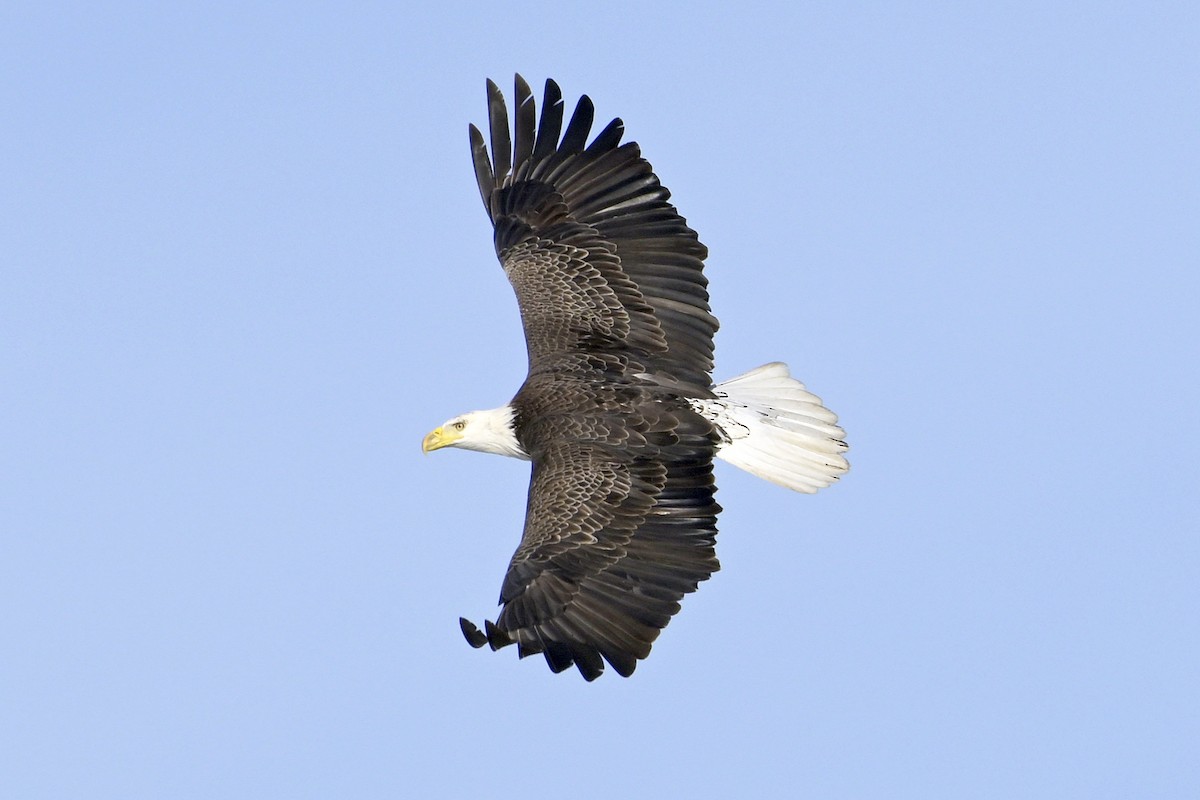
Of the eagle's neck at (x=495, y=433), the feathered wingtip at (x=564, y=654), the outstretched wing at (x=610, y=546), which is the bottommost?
the feathered wingtip at (x=564, y=654)

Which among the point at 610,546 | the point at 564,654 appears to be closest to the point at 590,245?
the point at 610,546

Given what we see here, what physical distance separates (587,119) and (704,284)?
139 centimetres

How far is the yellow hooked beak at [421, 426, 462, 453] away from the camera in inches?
480

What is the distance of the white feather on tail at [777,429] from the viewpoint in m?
11.8

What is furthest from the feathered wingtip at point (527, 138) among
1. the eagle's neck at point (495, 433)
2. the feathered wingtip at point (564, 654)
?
the feathered wingtip at point (564, 654)

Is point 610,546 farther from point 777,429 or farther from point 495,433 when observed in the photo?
point 777,429

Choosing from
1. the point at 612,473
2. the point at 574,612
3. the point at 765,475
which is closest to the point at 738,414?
the point at 765,475

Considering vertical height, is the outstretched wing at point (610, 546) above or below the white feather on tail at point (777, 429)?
below

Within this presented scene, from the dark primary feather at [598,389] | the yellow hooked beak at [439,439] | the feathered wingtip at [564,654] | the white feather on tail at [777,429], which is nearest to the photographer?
the feathered wingtip at [564,654]

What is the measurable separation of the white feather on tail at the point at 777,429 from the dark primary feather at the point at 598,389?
0.31m

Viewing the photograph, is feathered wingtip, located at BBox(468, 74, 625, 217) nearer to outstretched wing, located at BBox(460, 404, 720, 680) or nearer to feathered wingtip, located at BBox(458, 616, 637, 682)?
outstretched wing, located at BBox(460, 404, 720, 680)

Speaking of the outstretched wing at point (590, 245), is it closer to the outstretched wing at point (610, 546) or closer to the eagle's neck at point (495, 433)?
the eagle's neck at point (495, 433)

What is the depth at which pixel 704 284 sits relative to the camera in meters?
11.9

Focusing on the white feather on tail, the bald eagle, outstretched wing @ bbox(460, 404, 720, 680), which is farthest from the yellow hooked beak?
the white feather on tail
